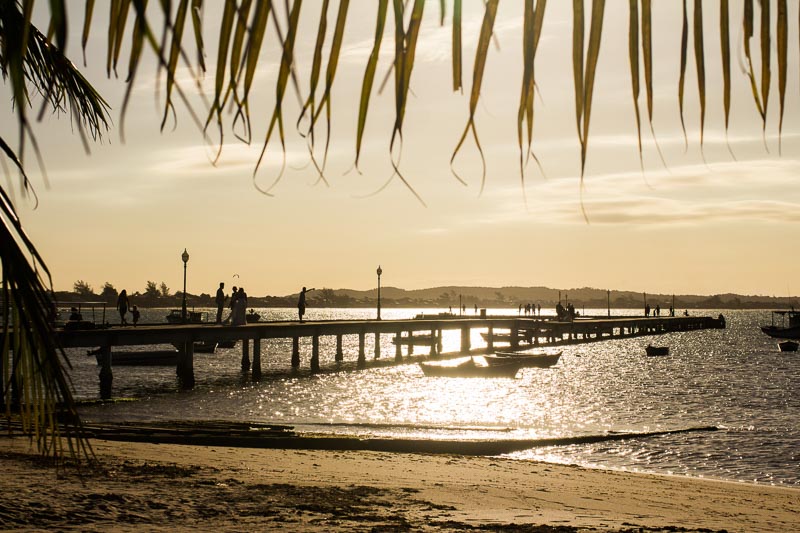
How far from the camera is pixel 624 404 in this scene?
1449 inches

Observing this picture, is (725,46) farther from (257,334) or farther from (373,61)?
(257,334)

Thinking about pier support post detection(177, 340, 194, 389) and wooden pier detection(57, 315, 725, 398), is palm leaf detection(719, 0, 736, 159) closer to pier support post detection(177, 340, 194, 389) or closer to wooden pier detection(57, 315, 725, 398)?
wooden pier detection(57, 315, 725, 398)

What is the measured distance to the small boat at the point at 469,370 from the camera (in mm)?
43750

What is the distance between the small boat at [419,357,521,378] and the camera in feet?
144

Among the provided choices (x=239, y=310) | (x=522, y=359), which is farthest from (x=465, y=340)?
(x=239, y=310)

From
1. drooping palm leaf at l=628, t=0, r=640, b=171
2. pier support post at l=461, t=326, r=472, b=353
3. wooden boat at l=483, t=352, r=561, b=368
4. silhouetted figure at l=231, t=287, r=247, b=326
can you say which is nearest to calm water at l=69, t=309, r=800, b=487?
wooden boat at l=483, t=352, r=561, b=368

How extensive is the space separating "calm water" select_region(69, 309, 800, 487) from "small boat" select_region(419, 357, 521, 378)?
61 centimetres

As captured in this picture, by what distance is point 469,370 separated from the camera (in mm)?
44281

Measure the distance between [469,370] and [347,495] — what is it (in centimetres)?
3482

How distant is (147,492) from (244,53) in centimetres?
865

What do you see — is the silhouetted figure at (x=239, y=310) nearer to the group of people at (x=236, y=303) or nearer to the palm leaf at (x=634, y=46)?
the group of people at (x=236, y=303)

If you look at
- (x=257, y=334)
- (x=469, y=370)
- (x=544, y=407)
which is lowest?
(x=544, y=407)

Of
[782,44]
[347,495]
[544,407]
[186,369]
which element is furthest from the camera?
[186,369]

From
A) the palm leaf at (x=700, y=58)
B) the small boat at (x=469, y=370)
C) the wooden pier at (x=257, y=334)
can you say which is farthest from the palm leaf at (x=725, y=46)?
the small boat at (x=469, y=370)
